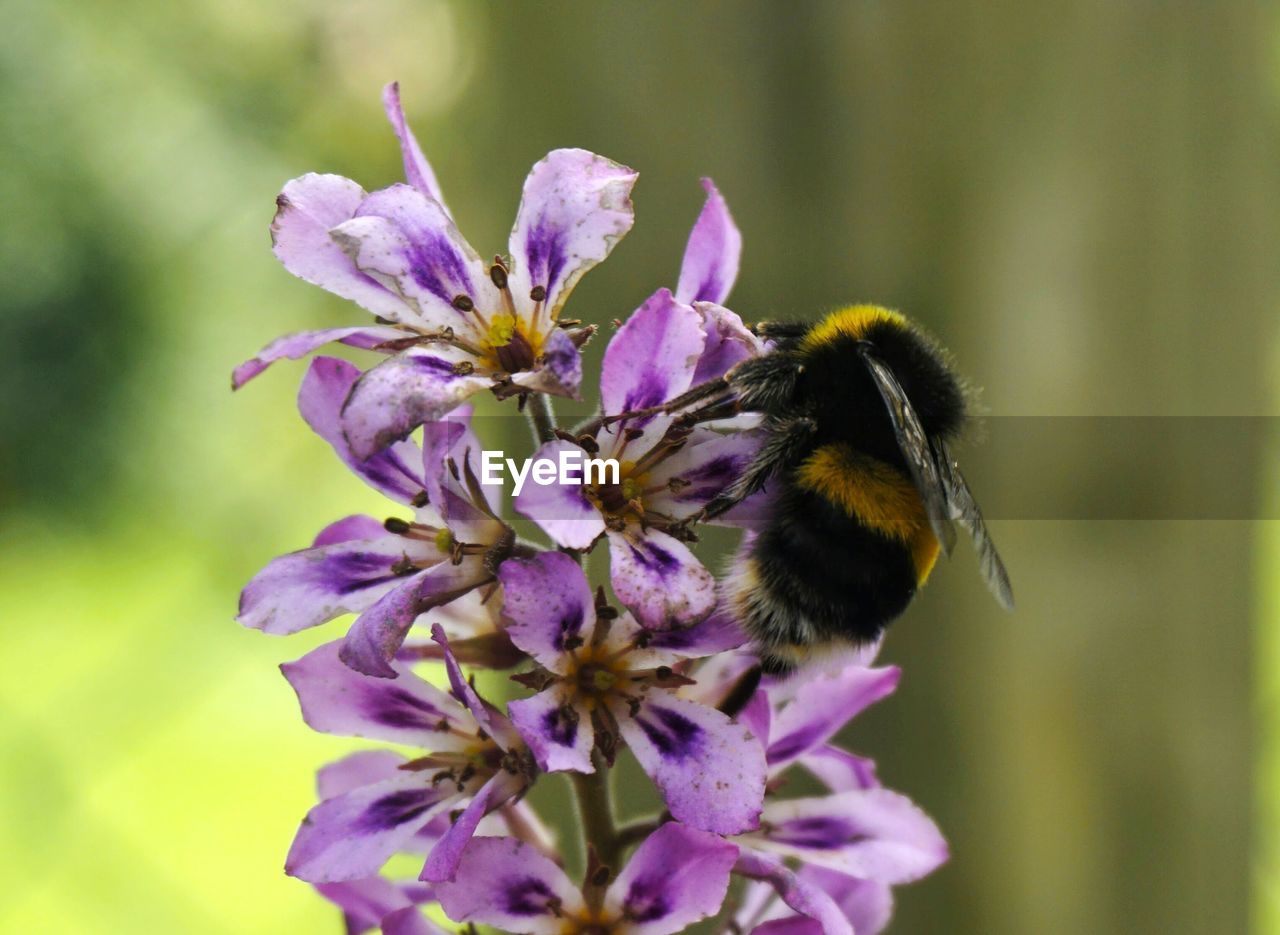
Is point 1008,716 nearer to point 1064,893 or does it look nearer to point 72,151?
point 1064,893

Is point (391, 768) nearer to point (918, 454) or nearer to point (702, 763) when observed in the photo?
point (702, 763)

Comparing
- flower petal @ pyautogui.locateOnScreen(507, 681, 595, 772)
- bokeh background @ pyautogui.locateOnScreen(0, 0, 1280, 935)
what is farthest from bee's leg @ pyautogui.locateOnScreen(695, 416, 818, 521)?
bokeh background @ pyautogui.locateOnScreen(0, 0, 1280, 935)

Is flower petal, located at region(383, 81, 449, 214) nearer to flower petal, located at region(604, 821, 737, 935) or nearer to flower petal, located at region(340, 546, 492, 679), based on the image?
flower petal, located at region(340, 546, 492, 679)

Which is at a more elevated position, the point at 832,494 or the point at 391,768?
the point at 832,494

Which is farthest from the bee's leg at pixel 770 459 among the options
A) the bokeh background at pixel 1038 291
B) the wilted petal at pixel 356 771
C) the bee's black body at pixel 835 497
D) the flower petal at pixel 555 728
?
the bokeh background at pixel 1038 291

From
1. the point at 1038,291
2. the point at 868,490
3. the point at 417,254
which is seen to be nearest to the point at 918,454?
the point at 868,490

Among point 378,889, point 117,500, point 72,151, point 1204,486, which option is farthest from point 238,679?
point 378,889
